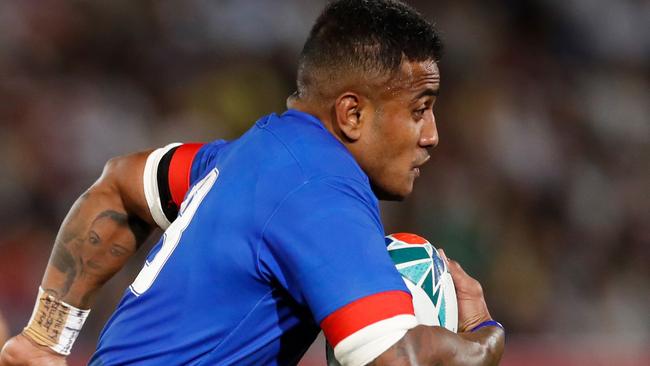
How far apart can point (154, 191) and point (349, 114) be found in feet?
3.02

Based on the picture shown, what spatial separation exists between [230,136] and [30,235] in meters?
1.59

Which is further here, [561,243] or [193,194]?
[561,243]

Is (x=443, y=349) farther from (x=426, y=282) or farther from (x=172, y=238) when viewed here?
(x=172, y=238)

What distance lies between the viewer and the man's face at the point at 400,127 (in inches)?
110

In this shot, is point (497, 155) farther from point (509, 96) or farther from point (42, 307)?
point (42, 307)

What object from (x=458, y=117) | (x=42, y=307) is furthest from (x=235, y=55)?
(x=42, y=307)

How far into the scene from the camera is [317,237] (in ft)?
8.02

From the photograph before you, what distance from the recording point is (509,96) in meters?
8.75

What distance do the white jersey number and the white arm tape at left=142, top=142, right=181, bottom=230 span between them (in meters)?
0.57

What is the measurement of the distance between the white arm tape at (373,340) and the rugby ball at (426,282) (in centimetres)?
38

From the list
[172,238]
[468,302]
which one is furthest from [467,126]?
[172,238]

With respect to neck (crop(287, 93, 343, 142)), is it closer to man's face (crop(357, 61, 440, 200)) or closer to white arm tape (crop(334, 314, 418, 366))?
man's face (crop(357, 61, 440, 200))

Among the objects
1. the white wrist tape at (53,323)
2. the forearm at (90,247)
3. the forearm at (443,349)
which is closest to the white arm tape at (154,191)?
the forearm at (90,247)

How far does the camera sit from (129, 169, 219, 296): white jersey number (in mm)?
2777
